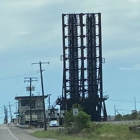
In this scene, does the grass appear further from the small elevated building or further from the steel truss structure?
the small elevated building

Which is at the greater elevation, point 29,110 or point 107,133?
point 29,110

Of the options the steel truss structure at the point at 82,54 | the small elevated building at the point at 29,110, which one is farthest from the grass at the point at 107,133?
the small elevated building at the point at 29,110

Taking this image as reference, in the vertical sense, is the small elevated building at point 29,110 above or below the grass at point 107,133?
above

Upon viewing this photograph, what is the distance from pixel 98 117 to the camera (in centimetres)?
7338

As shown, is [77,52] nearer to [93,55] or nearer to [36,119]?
[93,55]

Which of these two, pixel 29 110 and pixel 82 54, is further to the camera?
pixel 29 110

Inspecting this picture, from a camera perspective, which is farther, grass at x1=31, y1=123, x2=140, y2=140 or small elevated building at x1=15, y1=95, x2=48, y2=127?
small elevated building at x1=15, y1=95, x2=48, y2=127

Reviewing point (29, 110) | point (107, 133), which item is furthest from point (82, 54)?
point (29, 110)

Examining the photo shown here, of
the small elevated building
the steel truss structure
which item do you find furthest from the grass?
the small elevated building

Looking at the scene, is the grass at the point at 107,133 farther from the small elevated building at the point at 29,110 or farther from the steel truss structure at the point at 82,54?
the small elevated building at the point at 29,110

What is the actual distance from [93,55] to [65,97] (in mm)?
8301

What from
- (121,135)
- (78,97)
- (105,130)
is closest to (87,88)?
(78,97)

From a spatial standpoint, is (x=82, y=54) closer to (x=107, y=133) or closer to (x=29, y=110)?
(x=107, y=133)

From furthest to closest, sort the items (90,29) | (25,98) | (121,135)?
(25,98) < (90,29) < (121,135)
